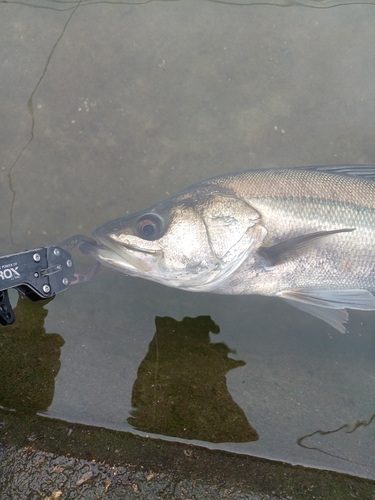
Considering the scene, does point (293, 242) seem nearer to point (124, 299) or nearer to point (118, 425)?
point (124, 299)

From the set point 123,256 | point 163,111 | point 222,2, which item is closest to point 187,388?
point 123,256

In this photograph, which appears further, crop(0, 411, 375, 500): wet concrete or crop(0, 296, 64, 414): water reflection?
crop(0, 296, 64, 414): water reflection

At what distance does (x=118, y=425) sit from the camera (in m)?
2.31

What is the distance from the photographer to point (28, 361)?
2479 mm

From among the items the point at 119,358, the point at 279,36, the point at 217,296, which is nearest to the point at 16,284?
the point at 119,358

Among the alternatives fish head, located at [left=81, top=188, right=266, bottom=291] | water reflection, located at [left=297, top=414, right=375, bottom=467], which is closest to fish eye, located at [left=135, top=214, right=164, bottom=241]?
fish head, located at [left=81, top=188, right=266, bottom=291]

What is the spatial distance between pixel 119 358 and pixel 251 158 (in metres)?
2.01

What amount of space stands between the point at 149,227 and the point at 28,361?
4.21ft

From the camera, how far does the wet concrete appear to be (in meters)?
1.93

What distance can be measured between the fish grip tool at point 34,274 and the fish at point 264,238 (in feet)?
0.71

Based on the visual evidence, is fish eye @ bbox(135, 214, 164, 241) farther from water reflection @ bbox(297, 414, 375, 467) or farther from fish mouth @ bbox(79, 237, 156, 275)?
water reflection @ bbox(297, 414, 375, 467)

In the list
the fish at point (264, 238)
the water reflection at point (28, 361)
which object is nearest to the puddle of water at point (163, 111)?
the water reflection at point (28, 361)

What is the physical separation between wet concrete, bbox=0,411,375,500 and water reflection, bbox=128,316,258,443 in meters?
0.12

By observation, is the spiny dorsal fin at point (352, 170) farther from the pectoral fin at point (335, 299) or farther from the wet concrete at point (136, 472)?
the wet concrete at point (136, 472)
